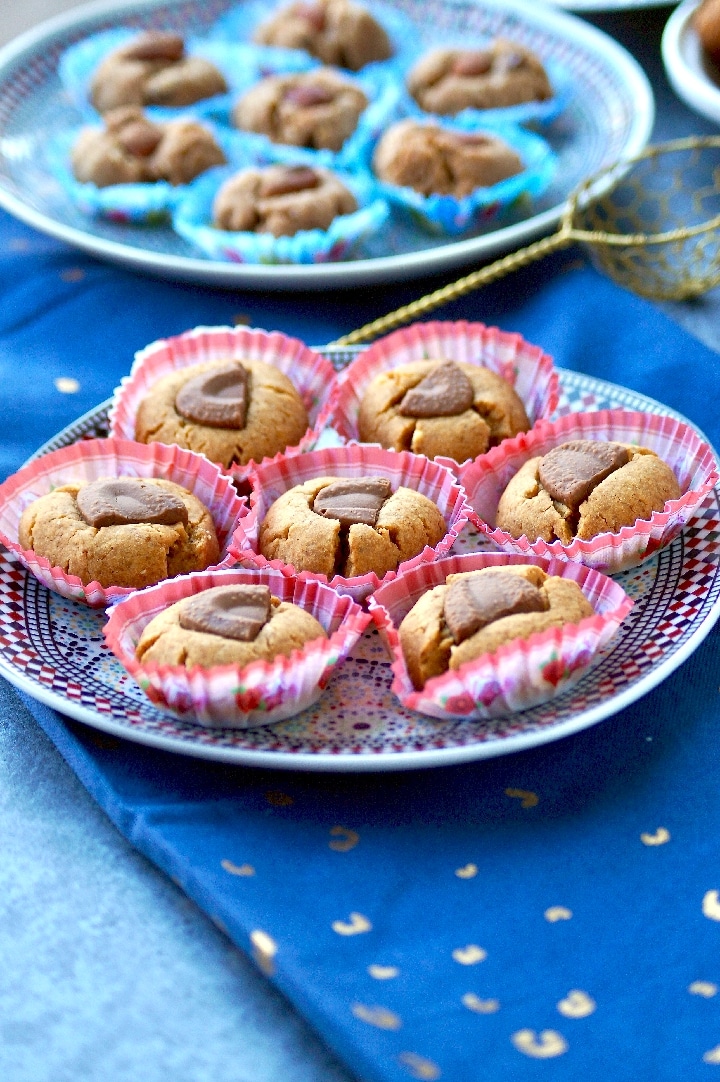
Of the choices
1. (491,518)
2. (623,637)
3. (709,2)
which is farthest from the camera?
(709,2)

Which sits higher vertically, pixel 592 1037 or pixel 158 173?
pixel 158 173

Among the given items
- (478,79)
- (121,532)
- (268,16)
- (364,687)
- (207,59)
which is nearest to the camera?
(364,687)

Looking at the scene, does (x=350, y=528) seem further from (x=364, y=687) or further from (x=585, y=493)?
(x=585, y=493)

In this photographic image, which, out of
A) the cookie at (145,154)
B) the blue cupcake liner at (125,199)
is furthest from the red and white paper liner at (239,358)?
the cookie at (145,154)

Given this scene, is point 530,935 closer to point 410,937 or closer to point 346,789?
point 410,937

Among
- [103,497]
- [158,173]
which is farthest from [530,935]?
[158,173]

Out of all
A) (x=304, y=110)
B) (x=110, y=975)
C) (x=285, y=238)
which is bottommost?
(x=110, y=975)

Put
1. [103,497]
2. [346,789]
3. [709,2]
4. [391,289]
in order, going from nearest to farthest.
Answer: [346,789]
[103,497]
[391,289]
[709,2]

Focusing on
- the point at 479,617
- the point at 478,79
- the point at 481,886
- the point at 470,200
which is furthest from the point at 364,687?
the point at 478,79
